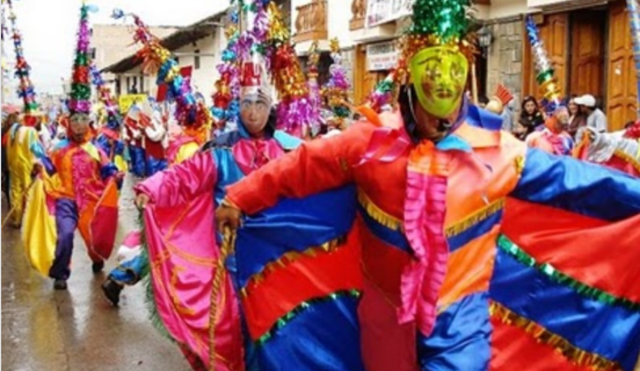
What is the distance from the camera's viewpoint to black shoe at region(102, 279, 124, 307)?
292 inches

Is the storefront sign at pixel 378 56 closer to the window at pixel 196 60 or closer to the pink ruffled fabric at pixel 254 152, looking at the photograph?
the pink ruffled fabric at pixel 254 152

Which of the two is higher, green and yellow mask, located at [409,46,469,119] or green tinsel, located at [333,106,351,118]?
green and yellow mask, located at [409,46,469,119]

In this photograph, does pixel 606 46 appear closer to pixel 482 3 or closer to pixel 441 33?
pixel 482 3


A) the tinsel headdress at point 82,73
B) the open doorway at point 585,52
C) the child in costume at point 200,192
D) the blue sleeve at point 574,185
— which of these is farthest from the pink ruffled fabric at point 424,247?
the open doorway at point 585,52

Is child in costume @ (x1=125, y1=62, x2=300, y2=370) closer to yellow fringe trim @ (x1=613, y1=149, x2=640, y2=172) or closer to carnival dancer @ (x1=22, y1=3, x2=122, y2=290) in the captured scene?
yellow fringe trim @ (x1=613, y1=149, x2=640, y2=172)

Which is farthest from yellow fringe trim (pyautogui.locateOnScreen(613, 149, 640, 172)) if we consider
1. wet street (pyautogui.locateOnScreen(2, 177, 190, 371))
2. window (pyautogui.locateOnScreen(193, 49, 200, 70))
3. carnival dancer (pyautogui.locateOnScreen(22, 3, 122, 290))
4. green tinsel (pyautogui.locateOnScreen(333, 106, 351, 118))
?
window (pyautogui.locateOnScreen(193, 49, 200, 70))

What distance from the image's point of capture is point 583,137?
550 cm

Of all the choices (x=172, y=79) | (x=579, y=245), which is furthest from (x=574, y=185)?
(x=172, y=79)

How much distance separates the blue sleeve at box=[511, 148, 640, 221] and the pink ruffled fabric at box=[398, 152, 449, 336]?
0.38m

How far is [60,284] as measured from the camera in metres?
8.36

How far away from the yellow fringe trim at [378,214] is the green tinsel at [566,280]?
53 cm

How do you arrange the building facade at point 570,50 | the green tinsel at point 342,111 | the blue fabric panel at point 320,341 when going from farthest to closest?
the building facade at point 570,50 < the green tinsel at point 342,111 < the blue fabric panel at point 320,341

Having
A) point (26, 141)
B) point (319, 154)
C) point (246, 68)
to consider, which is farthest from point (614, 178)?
point (26, 141)

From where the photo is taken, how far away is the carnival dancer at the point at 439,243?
331 centimetres
